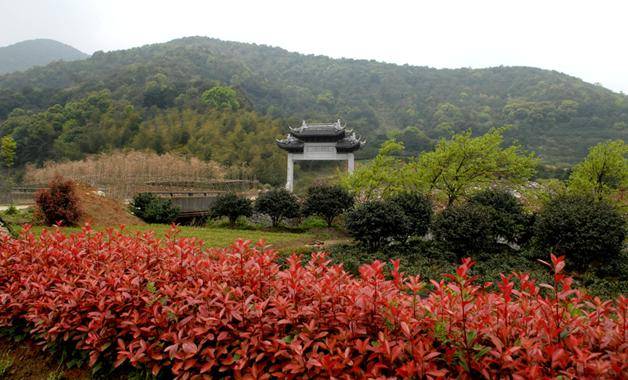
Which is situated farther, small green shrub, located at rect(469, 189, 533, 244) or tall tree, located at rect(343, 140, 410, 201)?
tall tree, located at rect(343, 140, 410, 201)

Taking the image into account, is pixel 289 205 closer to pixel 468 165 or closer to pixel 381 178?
pixel 381 178

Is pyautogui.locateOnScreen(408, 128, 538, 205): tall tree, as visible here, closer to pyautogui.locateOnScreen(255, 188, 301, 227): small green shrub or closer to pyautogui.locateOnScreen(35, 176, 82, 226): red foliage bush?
pyautogui.locateOnScreen(255, 188, 301, 227): small green shrub

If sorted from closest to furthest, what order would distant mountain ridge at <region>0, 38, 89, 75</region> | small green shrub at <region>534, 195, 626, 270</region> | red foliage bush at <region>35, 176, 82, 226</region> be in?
small green shrub at <region>534, 195, 626, 270</region>, red foliage bush at <region>35, 176, 82, 226</region>, distant mountain ridge at <region>0, 38, 89, 75</region>

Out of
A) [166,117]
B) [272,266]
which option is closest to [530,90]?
[166,117]

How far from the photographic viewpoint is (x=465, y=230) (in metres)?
7.25

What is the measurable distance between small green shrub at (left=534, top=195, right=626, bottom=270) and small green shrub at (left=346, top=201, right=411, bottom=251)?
2.74m

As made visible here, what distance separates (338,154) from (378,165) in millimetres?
7583

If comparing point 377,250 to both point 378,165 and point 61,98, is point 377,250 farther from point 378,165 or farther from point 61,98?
point 61,98

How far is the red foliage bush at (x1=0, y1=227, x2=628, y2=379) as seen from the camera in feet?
4.72

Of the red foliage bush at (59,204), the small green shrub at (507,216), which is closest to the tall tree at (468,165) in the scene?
the small green shrub at (507,216)

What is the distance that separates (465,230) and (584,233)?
6.46 feet

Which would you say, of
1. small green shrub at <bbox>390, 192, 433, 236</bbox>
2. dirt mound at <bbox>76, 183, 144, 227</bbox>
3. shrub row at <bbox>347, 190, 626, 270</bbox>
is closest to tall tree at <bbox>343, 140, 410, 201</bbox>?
small green shrub at <bbox>390, 192, 433, 236</bbox>

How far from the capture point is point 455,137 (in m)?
10.2

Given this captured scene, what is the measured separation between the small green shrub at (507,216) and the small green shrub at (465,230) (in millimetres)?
532
